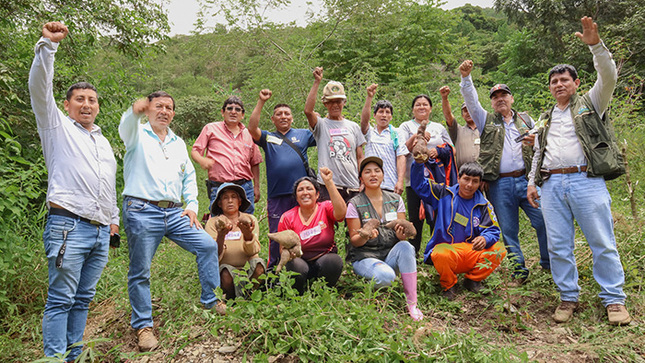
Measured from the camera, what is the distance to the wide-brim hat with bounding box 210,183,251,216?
3.63 m

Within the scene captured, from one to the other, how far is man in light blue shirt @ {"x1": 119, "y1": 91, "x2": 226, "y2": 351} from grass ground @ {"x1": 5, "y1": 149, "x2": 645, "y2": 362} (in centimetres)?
28

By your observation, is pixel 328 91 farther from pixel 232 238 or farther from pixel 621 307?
pixel 621 307

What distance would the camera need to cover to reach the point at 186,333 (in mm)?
3018

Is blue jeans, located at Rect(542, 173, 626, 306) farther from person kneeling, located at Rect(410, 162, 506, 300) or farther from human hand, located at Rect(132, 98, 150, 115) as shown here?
human hand, located at Rect(132, 98, 150, 115)

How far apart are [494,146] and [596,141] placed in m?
0.98

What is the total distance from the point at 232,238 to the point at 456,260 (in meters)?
2.05

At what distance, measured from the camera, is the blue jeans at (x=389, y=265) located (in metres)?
3.38

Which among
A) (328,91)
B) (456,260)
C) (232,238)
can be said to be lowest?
(456,260)

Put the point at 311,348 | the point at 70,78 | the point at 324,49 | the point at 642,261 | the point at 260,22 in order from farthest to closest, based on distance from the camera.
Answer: the point at 324,49
the point at 260,22
the point at 70,78
the point at 642,261
the point at 311,348

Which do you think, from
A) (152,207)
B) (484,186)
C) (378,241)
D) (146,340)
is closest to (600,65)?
(484,186)

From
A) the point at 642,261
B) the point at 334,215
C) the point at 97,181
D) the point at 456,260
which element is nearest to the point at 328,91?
the point at 334,215

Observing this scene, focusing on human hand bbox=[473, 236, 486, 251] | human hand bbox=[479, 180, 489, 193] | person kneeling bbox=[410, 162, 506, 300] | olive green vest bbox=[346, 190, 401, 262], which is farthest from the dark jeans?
human hand bbox=[479, 180, 489, 193]

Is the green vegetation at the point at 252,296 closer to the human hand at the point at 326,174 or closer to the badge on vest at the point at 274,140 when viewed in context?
the human hand at the point at 326,174

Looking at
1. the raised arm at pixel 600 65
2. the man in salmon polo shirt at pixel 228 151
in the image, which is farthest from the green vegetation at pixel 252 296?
the raised arm at pixel 600 65
